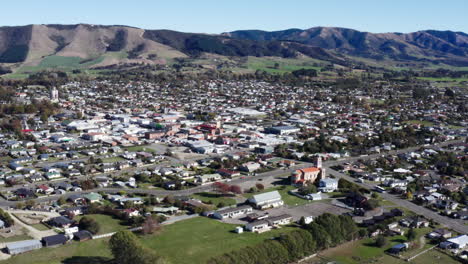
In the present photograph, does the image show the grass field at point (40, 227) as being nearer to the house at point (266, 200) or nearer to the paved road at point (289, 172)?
the paved road at point (289, 172)

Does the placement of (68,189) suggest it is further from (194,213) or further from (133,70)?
(133,70)

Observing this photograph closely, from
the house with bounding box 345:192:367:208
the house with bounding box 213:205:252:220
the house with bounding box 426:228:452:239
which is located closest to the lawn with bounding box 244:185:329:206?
the house with bounding box 345:192:367:208

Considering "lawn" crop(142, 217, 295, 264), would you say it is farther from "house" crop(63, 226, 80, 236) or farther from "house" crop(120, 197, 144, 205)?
"house" crop(120, 197, 144, 205)

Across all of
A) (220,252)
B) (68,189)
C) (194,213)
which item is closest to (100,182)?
(68,189)

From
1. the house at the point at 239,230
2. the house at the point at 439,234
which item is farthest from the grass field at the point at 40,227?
the house at the point at 439,234

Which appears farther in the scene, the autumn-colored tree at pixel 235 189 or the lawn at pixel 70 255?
the autumn-colored tree at pixel 235 189

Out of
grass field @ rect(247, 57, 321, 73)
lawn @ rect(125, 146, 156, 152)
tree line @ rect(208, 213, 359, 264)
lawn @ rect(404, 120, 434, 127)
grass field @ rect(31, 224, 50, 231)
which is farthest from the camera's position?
grass field @ rect(247, 57, 321, 73)
